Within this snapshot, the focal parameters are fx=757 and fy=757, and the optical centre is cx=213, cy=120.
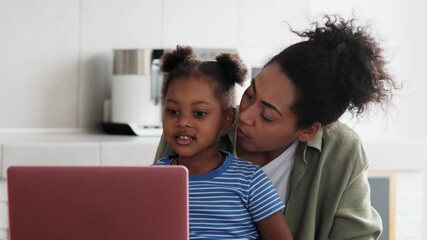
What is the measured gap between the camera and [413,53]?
331cm

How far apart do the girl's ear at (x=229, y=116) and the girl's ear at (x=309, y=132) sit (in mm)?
141

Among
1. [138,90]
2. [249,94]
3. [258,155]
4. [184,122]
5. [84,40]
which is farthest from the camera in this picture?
[84,40]

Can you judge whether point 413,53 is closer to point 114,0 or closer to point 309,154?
point 114,0

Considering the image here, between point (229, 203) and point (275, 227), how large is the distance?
95 mm

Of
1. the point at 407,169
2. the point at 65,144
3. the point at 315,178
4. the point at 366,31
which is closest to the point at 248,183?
the point at 315,178

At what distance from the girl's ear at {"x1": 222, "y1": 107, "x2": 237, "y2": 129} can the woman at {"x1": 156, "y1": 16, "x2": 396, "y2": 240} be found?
0.02 m

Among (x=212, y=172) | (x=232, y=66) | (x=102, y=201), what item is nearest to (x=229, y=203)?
(x=212, y=172)

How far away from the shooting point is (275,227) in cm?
138

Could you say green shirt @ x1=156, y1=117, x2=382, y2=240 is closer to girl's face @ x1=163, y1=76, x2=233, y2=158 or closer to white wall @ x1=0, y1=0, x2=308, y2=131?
girl's face @ x1=163, y1=76, x2=233, y2=158

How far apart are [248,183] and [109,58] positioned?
1803 mm

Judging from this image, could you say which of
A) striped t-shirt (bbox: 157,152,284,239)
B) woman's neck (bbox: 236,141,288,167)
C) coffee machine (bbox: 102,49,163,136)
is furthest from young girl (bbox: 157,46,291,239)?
coffee machine (bbox: 102,49,163,136)

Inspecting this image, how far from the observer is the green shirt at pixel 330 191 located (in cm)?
149

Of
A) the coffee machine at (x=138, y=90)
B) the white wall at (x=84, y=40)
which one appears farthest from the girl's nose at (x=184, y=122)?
the white wall at (x=84, y=40)

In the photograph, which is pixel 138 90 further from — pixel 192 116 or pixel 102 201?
pixel 102 201
